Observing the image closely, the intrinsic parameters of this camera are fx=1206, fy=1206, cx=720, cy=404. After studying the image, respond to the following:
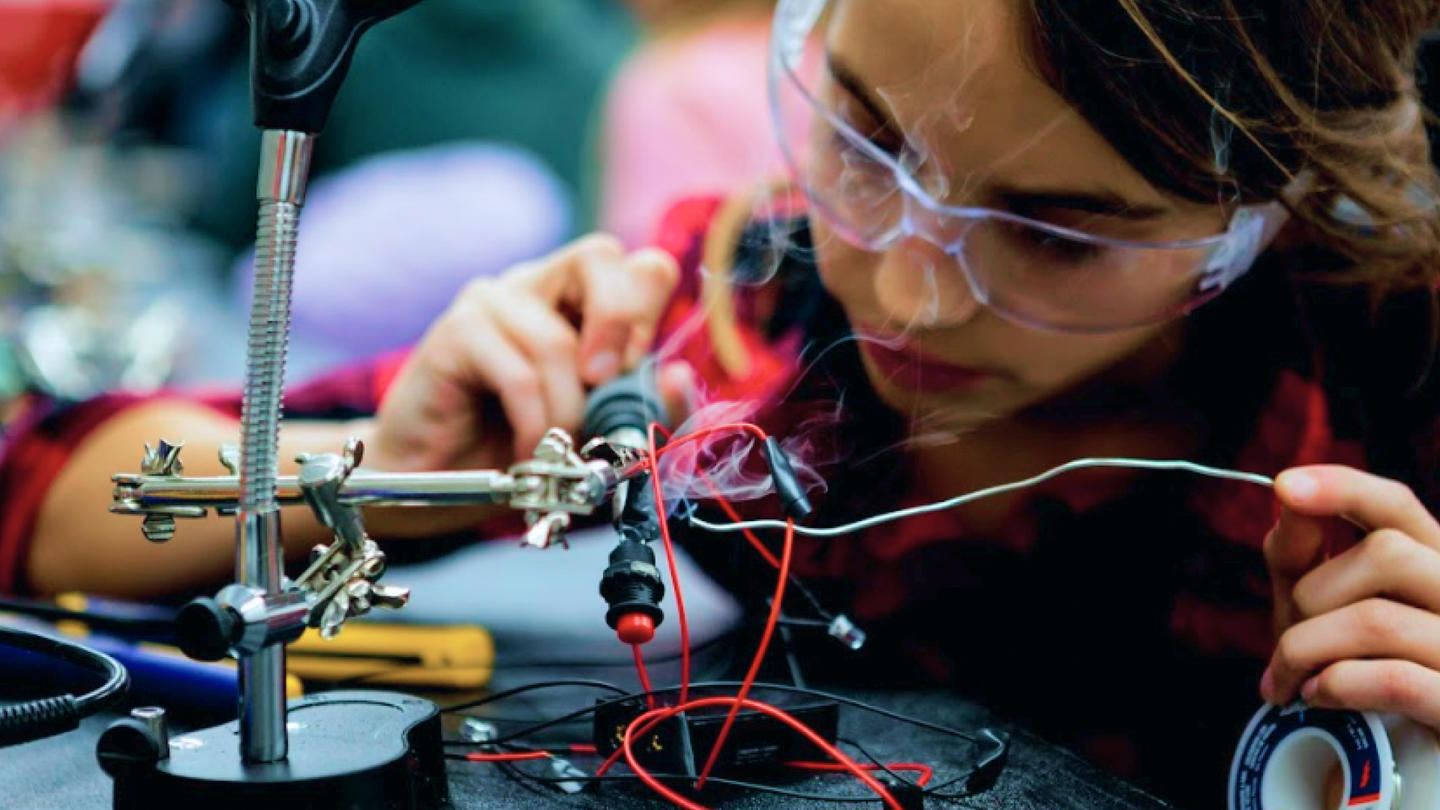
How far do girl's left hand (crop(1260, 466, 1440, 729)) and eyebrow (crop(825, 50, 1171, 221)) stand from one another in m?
0.16

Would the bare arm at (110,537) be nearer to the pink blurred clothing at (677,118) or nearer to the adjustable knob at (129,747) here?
the adjustable knob at (129,747)

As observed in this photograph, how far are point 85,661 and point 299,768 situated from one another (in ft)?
0.51

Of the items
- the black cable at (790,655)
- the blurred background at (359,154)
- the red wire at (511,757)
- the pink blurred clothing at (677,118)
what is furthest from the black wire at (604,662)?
the pink blurred clothing at (677,118)

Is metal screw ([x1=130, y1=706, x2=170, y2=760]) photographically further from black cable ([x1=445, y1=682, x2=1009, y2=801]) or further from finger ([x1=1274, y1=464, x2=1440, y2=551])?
finger ([x1=1274, y1=464, x2=1440, y2=551])

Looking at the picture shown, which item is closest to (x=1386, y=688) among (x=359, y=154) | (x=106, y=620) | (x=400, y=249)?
(x=106, y=620)

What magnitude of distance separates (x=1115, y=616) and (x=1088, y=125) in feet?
1.51

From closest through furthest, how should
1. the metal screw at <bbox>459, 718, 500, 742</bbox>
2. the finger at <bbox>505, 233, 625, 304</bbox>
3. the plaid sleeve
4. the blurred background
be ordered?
the metal screw at <bbox>459, 718, 500, 742</bbox> → the finger at <bbox>505, 233, 625, 304</bbox> → the plaid sleeve → the blurred background

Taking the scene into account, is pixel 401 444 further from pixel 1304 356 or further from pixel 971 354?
pixel 1304 356

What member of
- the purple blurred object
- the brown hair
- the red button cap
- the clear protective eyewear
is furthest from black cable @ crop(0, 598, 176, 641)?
the purple blurred object

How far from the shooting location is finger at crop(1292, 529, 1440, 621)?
A: 0.58 meters

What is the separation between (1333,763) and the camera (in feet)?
1.88

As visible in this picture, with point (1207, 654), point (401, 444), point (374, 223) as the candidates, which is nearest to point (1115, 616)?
point (1207, 654)

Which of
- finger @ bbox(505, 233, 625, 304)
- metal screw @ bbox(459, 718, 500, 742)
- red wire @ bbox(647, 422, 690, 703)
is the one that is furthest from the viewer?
finger @ bbox(505, 233, 625, 304)

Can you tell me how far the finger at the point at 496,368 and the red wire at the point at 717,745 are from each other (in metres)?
0.25
